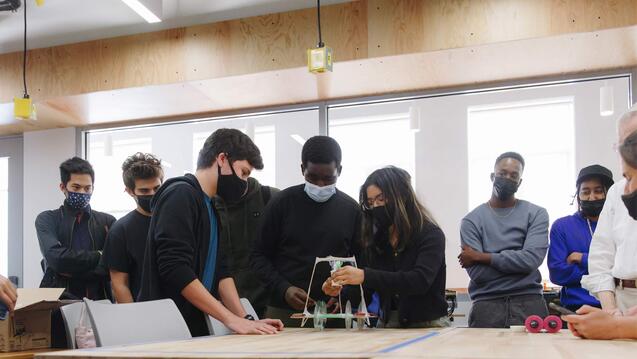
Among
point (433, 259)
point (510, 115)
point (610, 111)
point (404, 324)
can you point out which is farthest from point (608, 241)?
point (510, 115)

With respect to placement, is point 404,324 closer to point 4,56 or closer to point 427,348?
point 427,348

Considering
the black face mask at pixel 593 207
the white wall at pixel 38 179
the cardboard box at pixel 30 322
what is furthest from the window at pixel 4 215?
the black face mask at pixel 593 207

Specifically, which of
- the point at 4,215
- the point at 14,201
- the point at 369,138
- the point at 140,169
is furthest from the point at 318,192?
the point at 4,215

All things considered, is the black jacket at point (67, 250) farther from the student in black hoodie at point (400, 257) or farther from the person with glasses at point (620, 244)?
the person with glasses at point (620, 244)

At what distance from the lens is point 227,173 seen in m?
2.50

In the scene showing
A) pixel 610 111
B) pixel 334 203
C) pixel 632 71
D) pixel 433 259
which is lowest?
pixel 433 259

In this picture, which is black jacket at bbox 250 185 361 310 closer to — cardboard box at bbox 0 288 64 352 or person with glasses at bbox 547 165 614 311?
cardboard box at bbox 0 288 64 352

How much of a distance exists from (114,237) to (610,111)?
3382 millimetres

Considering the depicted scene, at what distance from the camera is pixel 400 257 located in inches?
101

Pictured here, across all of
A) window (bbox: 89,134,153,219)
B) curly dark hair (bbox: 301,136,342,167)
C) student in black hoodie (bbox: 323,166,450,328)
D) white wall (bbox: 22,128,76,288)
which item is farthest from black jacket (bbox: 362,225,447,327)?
white wall (bbox: 22,128,76,288)

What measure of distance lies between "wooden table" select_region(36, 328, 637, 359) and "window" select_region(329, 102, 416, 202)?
137 inches

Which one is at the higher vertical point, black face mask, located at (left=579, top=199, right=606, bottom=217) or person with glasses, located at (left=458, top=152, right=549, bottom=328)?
black face mask, located at (left=579, top=199, right=606, bottom=217)

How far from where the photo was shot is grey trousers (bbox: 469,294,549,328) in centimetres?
327

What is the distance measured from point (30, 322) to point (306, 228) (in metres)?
1.09
